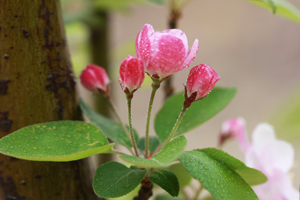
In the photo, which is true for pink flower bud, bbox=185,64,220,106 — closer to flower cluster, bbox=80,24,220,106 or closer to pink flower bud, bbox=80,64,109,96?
flower cluster, bbox=80,24,220,106

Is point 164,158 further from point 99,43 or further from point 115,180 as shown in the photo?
point 99,43

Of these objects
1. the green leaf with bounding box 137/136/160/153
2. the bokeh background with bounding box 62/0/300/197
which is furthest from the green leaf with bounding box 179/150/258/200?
the bokeh background with bounding box 62/0/300/197

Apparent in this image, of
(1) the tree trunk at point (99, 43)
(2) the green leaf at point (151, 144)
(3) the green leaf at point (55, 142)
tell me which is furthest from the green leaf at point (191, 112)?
(1) the tree trunk at point (99, 43)

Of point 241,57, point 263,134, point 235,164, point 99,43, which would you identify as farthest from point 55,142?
point 241,57

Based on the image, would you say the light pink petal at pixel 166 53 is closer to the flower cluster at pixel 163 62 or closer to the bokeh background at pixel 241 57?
the flower cluster at pixel 163 62

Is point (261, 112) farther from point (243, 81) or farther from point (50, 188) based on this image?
point (50, 188)

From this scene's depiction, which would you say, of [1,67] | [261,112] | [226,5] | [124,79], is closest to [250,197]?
[124,79]
